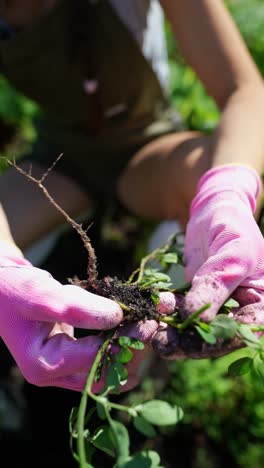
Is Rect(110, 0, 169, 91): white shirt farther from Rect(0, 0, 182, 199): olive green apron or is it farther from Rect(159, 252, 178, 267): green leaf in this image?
Rect(159, 252, 178, 267): green leaf

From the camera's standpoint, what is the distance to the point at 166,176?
154 centimetres

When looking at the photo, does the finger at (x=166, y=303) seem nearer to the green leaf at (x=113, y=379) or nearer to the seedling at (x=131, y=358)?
the seedling at (x=131, y=358)

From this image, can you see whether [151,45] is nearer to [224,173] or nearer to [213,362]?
[224,173]

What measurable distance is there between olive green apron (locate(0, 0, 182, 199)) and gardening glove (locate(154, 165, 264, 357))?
2.22 feet

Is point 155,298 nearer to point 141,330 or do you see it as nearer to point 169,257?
point 141,330

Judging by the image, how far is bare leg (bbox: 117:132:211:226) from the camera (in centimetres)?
142

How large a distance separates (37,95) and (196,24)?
1.88ft

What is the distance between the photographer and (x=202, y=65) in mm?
1423

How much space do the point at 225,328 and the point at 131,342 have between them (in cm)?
12

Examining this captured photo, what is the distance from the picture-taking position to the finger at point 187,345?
2.52 feet

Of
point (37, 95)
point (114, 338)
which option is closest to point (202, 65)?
point (37, 95)

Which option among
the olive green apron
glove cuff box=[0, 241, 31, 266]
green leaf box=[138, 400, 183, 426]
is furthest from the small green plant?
the olive green apron

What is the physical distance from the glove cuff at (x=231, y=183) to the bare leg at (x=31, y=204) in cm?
67

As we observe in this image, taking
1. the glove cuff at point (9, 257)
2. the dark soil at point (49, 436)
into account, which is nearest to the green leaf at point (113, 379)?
the glove cuff at point (9, 257)
